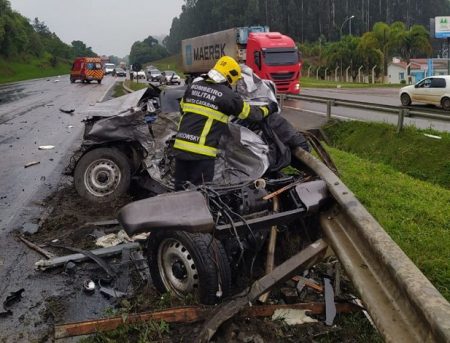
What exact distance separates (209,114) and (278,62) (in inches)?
832

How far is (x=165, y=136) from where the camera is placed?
242 inches

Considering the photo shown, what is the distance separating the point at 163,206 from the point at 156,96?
13.4ft

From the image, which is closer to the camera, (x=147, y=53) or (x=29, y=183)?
(x=29, y=183)

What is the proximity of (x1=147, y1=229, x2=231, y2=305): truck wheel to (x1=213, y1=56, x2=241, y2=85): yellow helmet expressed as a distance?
1.84 meters

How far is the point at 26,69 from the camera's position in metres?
73.1

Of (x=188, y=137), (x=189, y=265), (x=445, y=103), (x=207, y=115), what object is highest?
(x=207, y=115)

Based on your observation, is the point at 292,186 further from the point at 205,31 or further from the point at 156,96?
the point at 205,31

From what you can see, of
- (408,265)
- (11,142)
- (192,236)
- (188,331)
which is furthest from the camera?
(11,142)

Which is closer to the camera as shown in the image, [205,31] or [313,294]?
[313,294]

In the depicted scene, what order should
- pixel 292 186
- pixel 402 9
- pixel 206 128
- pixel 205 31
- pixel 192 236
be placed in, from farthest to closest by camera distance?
pixel 205 31 < pixel 402 9 < pixel 206 128 < pixel 292 186 < pixel 192 236

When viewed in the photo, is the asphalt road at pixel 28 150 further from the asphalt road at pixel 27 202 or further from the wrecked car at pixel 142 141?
the wrecked car at pixel 142 141

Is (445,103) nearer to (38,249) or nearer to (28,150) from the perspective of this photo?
(28,150)

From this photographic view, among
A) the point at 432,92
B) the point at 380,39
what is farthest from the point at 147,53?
the point at 432,92

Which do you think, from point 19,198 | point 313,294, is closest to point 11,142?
point 19,198
